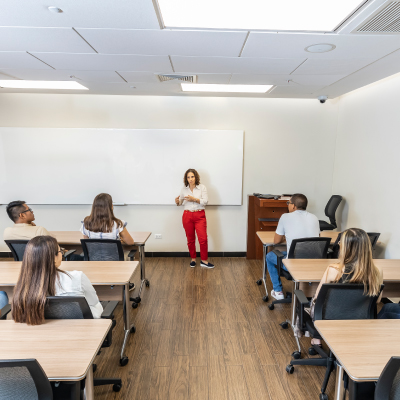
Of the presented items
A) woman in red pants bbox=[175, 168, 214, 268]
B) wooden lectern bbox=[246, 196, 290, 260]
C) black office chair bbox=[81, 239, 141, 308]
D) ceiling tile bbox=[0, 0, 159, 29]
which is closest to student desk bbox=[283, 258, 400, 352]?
black office chair bbox=[81, 239, 141, 308]

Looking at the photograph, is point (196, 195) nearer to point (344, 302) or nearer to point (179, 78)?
point (179, 78)

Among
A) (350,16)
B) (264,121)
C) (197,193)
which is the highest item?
(350,16)

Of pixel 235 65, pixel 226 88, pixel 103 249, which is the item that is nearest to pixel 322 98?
pixel 226 88

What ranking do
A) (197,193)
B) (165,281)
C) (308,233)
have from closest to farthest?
1. (308,233)
2. (165,281)
3. (197,193)

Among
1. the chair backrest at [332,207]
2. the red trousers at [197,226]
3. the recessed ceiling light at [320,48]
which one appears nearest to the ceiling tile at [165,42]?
the recessed ceiling light at [320,48]

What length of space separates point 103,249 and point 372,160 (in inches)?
147

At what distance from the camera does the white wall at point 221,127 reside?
502cm

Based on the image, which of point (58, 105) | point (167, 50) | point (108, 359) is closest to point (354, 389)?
point (108, 359)

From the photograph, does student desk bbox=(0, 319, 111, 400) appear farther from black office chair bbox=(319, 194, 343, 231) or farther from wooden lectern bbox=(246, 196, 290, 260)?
black office chair bbox=(319, 194, 343, 231)

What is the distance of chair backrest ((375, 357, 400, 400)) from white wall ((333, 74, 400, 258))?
2578mm

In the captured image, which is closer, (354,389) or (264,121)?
(354,389)

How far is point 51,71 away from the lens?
3.45m

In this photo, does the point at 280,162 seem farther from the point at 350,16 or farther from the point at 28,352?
the point at 28,352

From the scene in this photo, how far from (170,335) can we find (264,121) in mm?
3734
